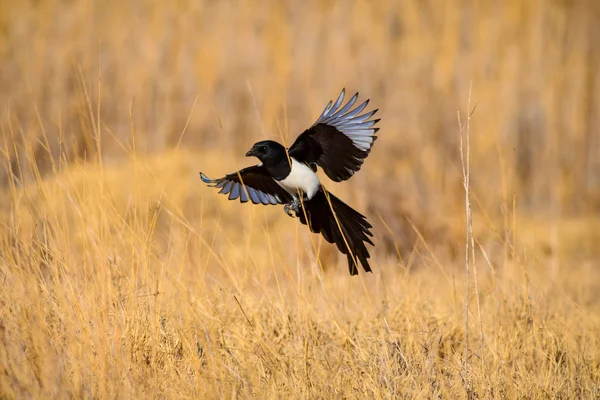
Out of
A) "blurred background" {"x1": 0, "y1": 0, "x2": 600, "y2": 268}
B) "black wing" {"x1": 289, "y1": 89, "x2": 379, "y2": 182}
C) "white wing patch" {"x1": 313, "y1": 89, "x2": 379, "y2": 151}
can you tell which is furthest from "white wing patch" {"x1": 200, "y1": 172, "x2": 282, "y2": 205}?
"blurred background" {"x1": 0, "y1": 0, "x2": 600, "y2": 268}

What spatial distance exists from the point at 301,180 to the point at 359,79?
4336 mm

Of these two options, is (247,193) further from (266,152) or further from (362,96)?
(362,96)

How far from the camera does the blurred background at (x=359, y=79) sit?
7.01m

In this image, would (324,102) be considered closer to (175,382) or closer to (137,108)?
(137,108)

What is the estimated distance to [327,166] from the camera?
9.71 ft

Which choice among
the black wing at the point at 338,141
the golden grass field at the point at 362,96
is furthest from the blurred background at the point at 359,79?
Answer: the black wing at the point at 338,141

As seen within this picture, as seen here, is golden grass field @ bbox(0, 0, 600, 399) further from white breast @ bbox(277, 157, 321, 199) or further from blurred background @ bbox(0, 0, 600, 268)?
white breast @ bbox(277, 157, 321, 199)

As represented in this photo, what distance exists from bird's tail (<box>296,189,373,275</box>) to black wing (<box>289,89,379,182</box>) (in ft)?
0.40

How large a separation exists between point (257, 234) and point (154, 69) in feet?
5.69

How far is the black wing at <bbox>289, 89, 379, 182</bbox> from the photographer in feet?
9.30

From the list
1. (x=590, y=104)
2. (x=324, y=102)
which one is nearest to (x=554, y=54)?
(x=590, y=104)

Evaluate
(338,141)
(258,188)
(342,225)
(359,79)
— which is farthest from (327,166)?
(359,79)

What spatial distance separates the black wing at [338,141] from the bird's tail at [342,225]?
0.40 ft

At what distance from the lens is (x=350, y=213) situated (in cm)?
292
